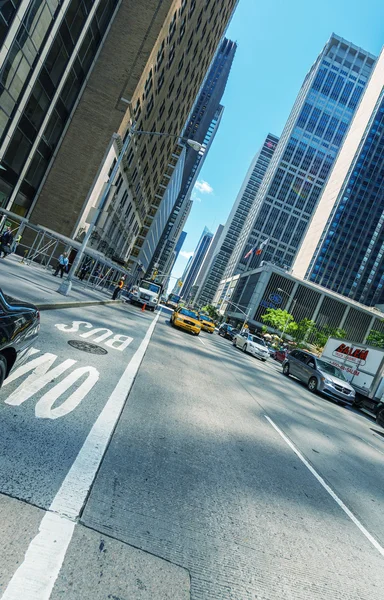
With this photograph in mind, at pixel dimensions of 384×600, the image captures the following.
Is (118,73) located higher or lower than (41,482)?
higher

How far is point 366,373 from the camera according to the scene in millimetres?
21375

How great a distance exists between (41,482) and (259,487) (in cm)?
266

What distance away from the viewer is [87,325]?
11461 mm

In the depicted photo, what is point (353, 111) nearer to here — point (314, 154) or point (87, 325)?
point (314, 154)

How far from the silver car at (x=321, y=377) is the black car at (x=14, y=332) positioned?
15823 millimetres

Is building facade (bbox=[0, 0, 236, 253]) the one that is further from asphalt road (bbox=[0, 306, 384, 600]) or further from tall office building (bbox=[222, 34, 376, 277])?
tall office building (bbox=[222, 34, 376, 277])

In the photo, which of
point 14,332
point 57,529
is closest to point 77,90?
point 14,332

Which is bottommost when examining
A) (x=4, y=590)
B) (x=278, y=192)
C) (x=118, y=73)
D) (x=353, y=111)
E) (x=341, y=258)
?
(x=4, y=590)

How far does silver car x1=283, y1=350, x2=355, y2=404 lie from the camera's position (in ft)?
57.8

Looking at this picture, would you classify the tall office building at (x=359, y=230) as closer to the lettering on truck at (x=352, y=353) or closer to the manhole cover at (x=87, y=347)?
the lettering on truck at (x=352, y=353)

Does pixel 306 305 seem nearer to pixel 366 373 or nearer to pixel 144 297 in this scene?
pixel 144 297

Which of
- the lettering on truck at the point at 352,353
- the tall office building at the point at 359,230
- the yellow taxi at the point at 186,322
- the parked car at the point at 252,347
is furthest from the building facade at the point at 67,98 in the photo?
the tall office building at the point at 359,230

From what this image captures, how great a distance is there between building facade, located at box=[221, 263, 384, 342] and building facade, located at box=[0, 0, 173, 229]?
70.5 metres

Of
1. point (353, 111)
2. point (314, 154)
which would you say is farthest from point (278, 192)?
point (353, 111)
